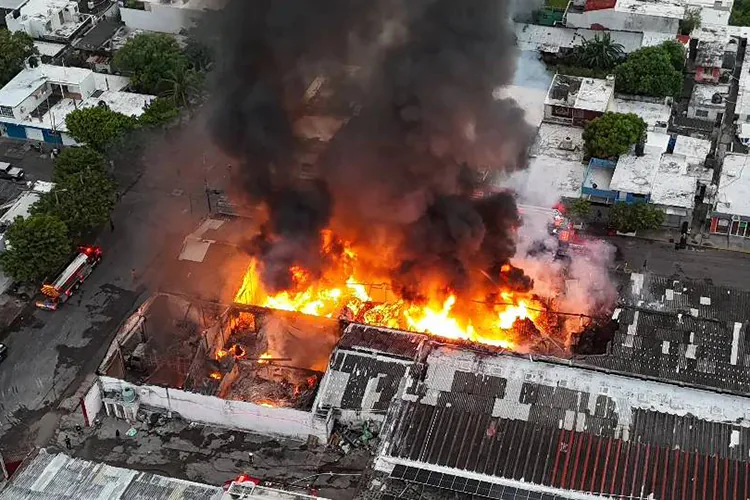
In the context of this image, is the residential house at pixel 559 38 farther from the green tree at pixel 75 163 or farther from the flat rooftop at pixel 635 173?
the green tree at pixel 75 163

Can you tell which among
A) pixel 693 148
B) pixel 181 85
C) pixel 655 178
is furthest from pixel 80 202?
pixel 693 148

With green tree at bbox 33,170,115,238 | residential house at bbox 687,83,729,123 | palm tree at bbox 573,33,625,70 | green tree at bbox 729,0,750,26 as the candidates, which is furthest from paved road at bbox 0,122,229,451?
green tree at bbox 729,0,750,26

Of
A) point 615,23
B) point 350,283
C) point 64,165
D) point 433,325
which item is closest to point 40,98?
point 64,165

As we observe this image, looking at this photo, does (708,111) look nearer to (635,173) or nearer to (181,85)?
(635,173)

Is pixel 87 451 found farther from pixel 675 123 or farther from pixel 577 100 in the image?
pixel 675 123

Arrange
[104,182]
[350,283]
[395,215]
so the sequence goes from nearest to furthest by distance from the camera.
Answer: [395,215] < [350,283] < [104,182]

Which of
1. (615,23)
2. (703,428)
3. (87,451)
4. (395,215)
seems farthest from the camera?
(615,23)

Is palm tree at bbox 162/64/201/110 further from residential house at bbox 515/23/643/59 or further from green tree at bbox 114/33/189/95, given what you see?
residential house at bbox 515/23/643/59
